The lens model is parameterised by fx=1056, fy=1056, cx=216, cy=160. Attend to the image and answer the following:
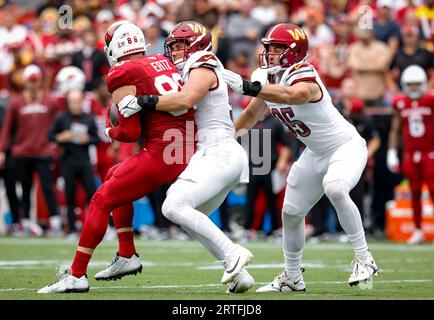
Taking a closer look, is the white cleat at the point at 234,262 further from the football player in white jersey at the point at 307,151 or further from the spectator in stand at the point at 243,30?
the spectator in stand at the point at 243,30

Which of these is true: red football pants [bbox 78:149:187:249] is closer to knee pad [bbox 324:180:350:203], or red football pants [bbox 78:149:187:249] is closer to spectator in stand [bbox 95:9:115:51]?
knee pad [bbox 324:180:350:203]

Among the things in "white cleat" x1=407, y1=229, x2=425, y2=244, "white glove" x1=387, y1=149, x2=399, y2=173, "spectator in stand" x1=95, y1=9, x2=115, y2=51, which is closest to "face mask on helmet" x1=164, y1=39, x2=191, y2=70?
"white cleat" x1=407, y1=229, x2=425, y2=244

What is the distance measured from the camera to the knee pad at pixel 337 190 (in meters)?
6.91

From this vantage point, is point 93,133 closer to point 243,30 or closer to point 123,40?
point 243,30

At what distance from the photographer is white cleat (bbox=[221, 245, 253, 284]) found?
662 cm

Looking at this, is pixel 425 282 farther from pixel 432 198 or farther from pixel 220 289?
pixel 432 198

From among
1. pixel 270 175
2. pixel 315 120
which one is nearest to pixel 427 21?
pixel 270 175

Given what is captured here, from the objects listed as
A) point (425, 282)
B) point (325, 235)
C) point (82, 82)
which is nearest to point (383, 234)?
point (325, 235)

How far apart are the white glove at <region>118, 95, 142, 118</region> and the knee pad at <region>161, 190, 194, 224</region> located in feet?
1.87

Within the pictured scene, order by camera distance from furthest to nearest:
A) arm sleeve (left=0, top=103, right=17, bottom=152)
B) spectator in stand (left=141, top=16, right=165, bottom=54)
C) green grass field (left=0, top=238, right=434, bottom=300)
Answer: spectator in stand (left=141, top=16, right=165, bottom=54) < arm sleeve (left=0, top=103, right=17, bottom=152) < green grass field (left=0, top=238, right=434, bottom=300)

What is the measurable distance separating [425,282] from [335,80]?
7082mm

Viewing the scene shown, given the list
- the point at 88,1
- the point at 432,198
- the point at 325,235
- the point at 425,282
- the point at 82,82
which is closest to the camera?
the point at 425,282

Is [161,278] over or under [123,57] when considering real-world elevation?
under

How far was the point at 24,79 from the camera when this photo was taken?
47.5 feet
